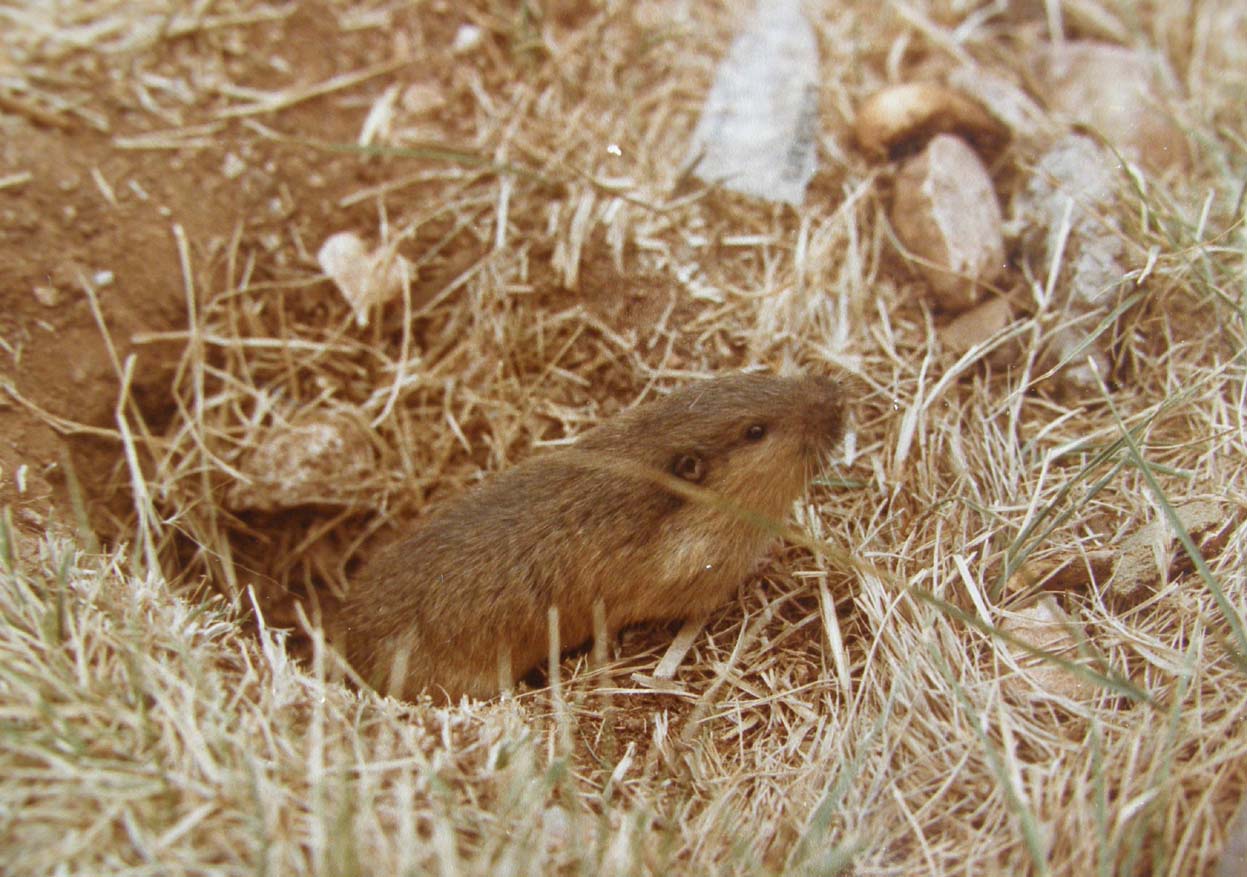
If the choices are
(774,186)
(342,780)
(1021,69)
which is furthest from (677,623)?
(1021,69)

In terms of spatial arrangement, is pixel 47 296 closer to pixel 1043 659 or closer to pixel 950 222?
pixel 950 222

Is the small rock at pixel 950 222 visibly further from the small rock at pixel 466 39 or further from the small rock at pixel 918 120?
the small rock at pixel 466 39

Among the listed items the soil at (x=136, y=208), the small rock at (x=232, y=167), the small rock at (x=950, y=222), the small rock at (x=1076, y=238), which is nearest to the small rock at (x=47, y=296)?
the soil at (x=136, y=208)

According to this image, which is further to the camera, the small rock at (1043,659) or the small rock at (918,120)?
the small rock at (918,120)

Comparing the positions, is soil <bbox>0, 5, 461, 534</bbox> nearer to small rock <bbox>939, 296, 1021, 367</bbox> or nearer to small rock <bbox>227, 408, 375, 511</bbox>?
small rock <bbox>227, 408, 375, 511</bbox>

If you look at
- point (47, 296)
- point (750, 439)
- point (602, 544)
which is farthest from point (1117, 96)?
point (47, 296)

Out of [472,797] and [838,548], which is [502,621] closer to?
[472,797]

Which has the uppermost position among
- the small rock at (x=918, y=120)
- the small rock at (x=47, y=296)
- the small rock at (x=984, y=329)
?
the small rock at (x=918, y=120)
